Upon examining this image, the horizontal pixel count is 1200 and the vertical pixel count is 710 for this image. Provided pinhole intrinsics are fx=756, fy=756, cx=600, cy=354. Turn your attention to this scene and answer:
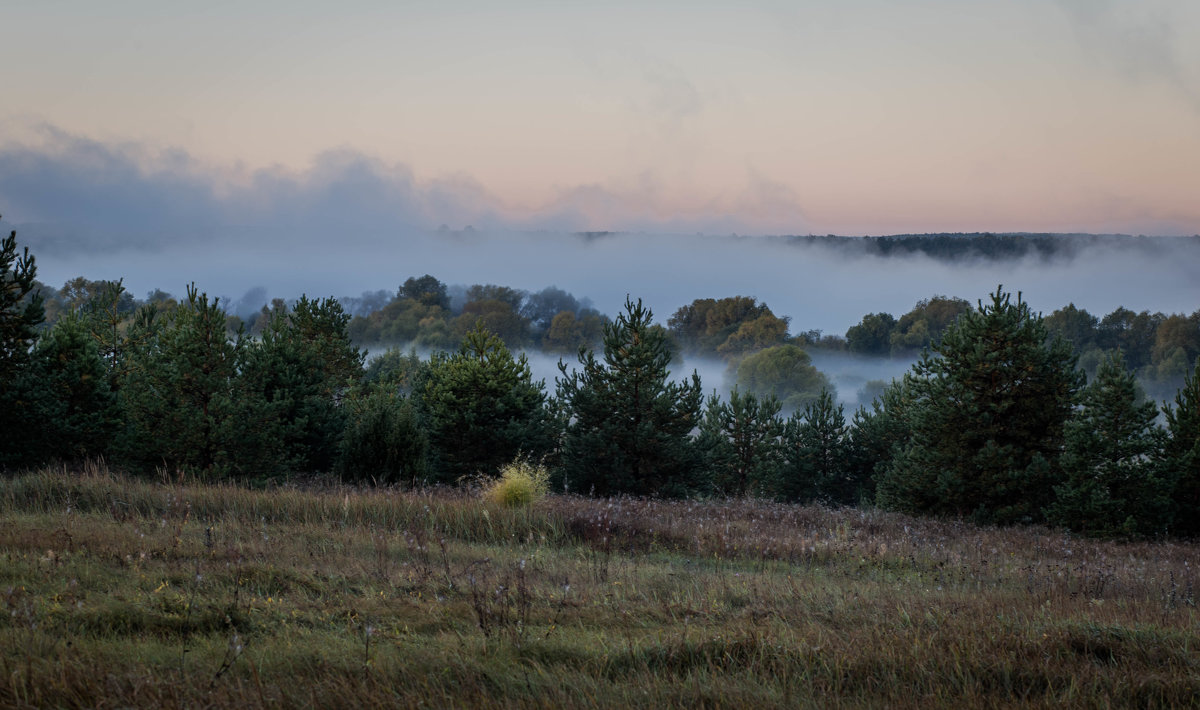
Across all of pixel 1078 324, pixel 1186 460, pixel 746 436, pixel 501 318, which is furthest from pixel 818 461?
pixel 501 318

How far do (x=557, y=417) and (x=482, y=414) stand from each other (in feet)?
10.6

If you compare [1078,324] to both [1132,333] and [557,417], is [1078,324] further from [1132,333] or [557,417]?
[557,417]

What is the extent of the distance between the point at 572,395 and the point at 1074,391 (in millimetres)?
16964

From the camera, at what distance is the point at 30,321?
715 inches

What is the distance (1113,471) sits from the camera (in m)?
18.7

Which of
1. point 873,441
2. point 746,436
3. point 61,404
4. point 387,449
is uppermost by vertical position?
point 61,404

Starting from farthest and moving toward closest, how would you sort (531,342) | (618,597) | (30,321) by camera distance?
(531,342) < (30,321) < (618,597)

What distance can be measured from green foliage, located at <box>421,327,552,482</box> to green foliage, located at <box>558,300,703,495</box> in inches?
66.2

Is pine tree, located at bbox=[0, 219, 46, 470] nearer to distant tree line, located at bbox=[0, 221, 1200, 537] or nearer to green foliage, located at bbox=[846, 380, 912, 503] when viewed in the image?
distant tree line, located at bbox=[0, 221, 1200, 537]

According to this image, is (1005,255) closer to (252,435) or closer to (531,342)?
(531,342)

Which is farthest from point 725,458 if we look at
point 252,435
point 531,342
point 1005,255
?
point 1005,255

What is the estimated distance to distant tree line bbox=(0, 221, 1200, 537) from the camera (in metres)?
18.7

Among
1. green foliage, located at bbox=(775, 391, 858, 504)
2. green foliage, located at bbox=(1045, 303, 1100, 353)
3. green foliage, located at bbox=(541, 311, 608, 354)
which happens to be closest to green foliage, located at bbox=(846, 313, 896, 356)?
green foliage, located at bbox=(1045, 303, 1100, 353)

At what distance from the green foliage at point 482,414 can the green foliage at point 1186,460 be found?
66.7 feet
